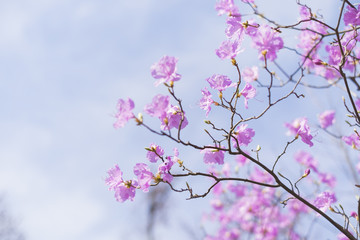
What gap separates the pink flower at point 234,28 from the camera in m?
2.30

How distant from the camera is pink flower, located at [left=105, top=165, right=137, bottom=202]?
212 centimetres

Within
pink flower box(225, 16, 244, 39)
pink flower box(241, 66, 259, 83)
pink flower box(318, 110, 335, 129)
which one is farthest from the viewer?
pink flower box(318, 110, 335, 129)

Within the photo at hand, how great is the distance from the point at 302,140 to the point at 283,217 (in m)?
5.82

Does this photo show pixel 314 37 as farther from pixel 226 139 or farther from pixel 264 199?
pixel 264 199

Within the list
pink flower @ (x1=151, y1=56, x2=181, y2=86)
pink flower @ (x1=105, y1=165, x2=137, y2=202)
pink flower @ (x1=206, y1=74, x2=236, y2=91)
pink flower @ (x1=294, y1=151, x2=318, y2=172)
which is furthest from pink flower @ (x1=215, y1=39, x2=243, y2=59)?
pink flower @ (x1=294, y1=151, x2=318, y2=172)

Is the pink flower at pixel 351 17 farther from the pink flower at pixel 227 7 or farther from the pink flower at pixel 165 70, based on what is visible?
the pink flower at pixel 165 70

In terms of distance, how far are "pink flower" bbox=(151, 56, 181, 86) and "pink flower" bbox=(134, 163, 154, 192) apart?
495 millimetres

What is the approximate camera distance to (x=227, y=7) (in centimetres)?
260

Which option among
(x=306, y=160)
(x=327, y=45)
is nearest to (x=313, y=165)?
(x=306, y=160)

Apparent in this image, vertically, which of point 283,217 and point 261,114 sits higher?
point 283,217

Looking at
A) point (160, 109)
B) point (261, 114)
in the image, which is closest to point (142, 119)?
point (160, 109)

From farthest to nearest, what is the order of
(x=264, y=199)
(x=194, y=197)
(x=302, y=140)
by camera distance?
(x=264, y=199) → (x=302, y=140) → (x=194, y=197)

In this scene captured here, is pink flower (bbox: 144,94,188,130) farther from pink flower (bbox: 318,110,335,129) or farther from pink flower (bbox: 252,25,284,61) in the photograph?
pink flower (bbox: 318,110,335,129)

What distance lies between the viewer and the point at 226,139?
200cm
